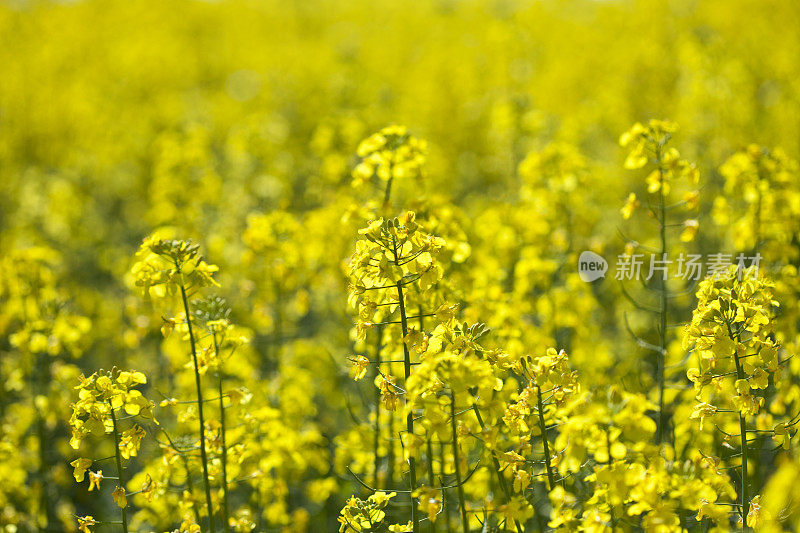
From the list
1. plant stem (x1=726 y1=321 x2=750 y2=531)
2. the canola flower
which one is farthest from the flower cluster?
plant stem (x1=726 y1=321 x2=750 y2=531)

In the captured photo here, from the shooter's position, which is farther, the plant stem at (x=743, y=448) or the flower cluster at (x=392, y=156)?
the flower cluster at (x=392, y=156)

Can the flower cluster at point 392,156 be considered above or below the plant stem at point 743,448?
above

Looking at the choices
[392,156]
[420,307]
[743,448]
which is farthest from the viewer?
[392,156]

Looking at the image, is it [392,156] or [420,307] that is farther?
[392,156]

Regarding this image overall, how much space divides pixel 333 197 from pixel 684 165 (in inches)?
146

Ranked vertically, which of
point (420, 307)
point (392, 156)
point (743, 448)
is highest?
point (392, 156)

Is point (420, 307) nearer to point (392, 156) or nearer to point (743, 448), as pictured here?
point (392, 156)

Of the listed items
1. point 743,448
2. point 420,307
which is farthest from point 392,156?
point 743,448

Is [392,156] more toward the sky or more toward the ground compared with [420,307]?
more toward the sky

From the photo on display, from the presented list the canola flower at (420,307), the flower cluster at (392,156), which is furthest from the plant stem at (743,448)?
the flower cluster at (392,156)

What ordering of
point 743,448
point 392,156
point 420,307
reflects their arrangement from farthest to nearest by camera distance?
point 392,156
point 420,307
point 743,448

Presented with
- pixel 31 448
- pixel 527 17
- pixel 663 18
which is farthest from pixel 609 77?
pixel 31 448

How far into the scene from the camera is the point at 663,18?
1794 centimetres

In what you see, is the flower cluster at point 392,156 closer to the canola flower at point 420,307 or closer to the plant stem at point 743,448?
the canola flower at point 420,307
